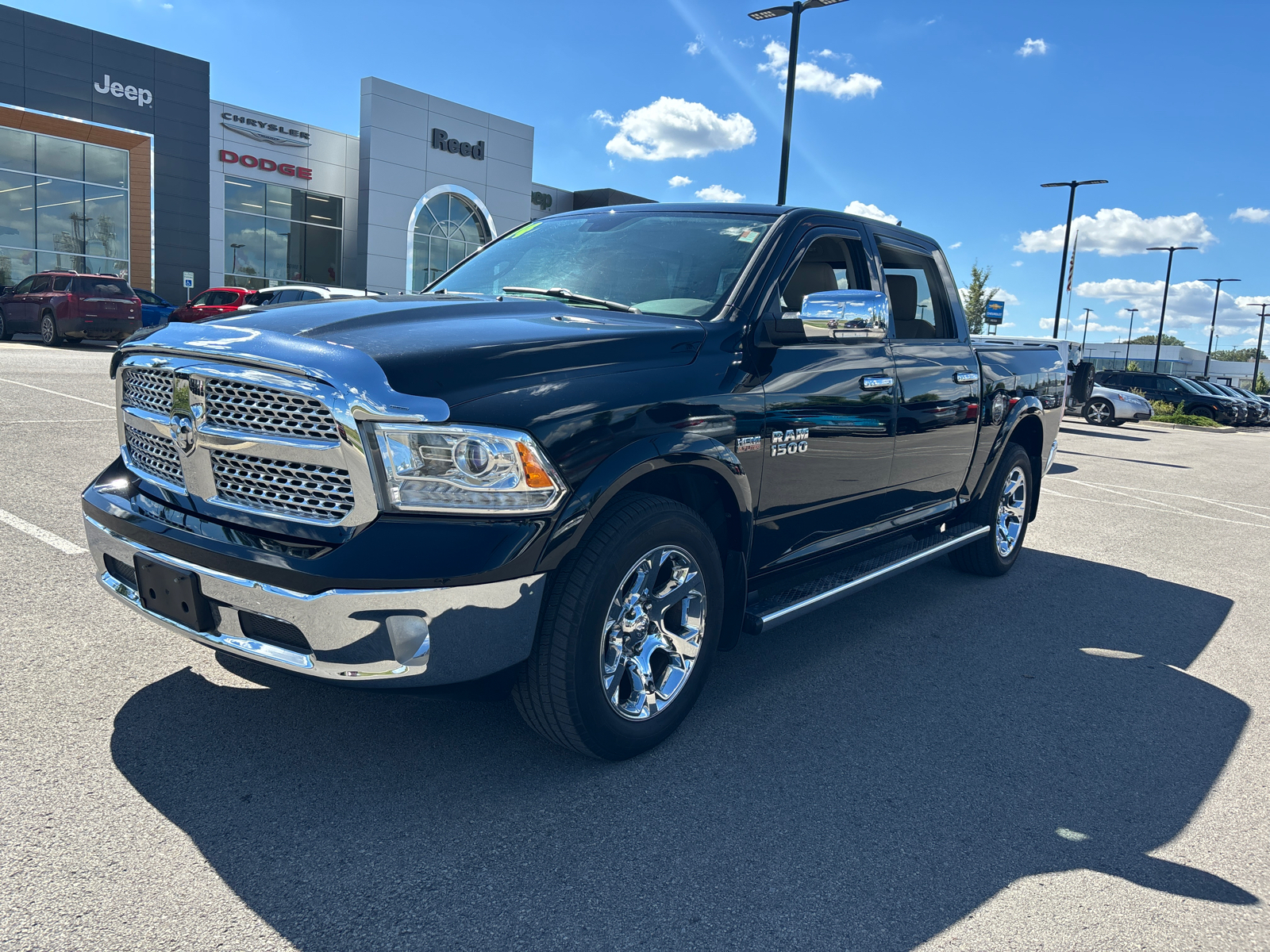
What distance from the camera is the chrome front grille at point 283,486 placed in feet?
8.39

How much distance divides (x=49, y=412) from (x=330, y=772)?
30.0 ft

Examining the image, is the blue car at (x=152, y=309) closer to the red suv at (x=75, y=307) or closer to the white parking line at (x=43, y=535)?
the red suv at (x=75, y=307)

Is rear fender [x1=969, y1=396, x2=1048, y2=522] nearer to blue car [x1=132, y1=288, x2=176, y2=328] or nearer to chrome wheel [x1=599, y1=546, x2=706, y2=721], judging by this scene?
chrome wheel [x1=599, y1=546, x2=706, y2=721]

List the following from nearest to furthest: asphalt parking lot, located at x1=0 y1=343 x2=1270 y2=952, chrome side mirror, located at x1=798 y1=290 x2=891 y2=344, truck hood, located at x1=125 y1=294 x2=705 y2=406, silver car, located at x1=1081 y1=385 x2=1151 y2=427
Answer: asphalt parking lot, located at x1=0 y1=343 x2=1270 y2=952, truck hood, located at x1=125 y1=294 x2=705 y2=406, chrome side mirror, located at x1=798 y1=290 x2=891 y2=344, silver car, located at x1=1081 y1=385 x2=1151 y2=427

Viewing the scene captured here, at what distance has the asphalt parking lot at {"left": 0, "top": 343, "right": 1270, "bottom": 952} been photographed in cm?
233

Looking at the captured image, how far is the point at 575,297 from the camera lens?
378 centimetres

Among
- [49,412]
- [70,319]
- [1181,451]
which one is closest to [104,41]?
[70,319]

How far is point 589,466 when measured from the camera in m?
2.77

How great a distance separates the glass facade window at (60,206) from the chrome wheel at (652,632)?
106ft

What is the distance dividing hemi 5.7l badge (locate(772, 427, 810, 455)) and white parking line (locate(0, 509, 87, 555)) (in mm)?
3770

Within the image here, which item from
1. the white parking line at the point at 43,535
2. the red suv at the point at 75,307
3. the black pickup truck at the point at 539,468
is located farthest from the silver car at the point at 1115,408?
the white parking line at the point at 43,535

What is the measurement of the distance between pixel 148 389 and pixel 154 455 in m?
0.22

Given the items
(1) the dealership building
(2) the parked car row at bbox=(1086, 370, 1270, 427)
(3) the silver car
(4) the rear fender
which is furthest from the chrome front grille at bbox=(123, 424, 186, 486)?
(2) the parked car row at bbox=(1086, 370, 1270, 427)

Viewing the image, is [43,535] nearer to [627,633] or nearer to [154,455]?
[154,455]
